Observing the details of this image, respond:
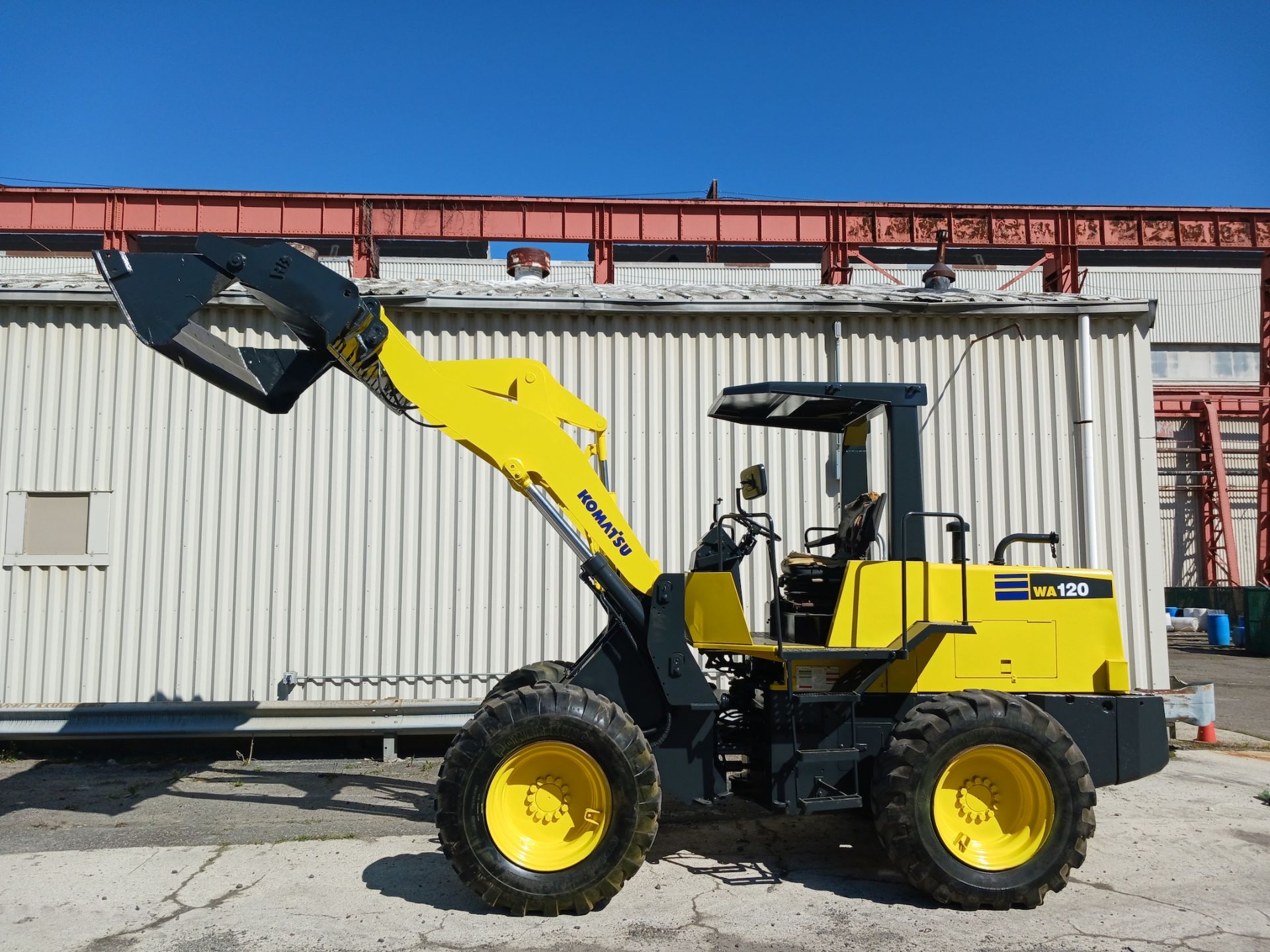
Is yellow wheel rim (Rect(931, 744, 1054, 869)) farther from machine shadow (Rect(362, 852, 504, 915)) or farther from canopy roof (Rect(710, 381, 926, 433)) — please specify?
machine shadow (Rect(362, 852, 504, 915))

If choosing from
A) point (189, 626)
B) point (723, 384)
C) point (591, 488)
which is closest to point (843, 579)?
point (591, 488)

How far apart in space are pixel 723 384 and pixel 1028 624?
14.2 feet

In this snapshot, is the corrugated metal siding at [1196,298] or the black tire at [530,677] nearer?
the black tire at [530,677]

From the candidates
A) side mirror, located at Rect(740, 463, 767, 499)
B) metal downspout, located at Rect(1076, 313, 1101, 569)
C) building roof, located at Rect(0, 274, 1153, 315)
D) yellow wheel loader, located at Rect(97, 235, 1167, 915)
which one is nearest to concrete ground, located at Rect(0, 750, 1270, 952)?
yellow wheel loader, located at Rect(97, 235, 1167, 915)

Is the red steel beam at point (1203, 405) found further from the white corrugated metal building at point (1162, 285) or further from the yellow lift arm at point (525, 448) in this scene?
the yellow lift arm at point (525, 448)

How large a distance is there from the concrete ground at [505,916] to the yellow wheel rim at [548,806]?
34 centimetres

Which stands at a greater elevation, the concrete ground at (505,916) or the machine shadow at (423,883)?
the machine shadow at (423,883)

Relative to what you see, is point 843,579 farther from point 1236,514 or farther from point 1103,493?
point 1236,514

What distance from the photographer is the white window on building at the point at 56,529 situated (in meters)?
8.49

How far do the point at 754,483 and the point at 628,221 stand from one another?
52.5 feet

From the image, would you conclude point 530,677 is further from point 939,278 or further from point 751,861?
point 939,278

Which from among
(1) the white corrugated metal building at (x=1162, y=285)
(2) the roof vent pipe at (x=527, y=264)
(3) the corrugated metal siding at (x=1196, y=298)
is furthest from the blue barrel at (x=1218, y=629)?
(2) the roof vent pipe at (x=527, y=264)

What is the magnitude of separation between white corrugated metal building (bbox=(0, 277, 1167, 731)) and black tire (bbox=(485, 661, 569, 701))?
7.27ft

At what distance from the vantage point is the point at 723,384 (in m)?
9.12
